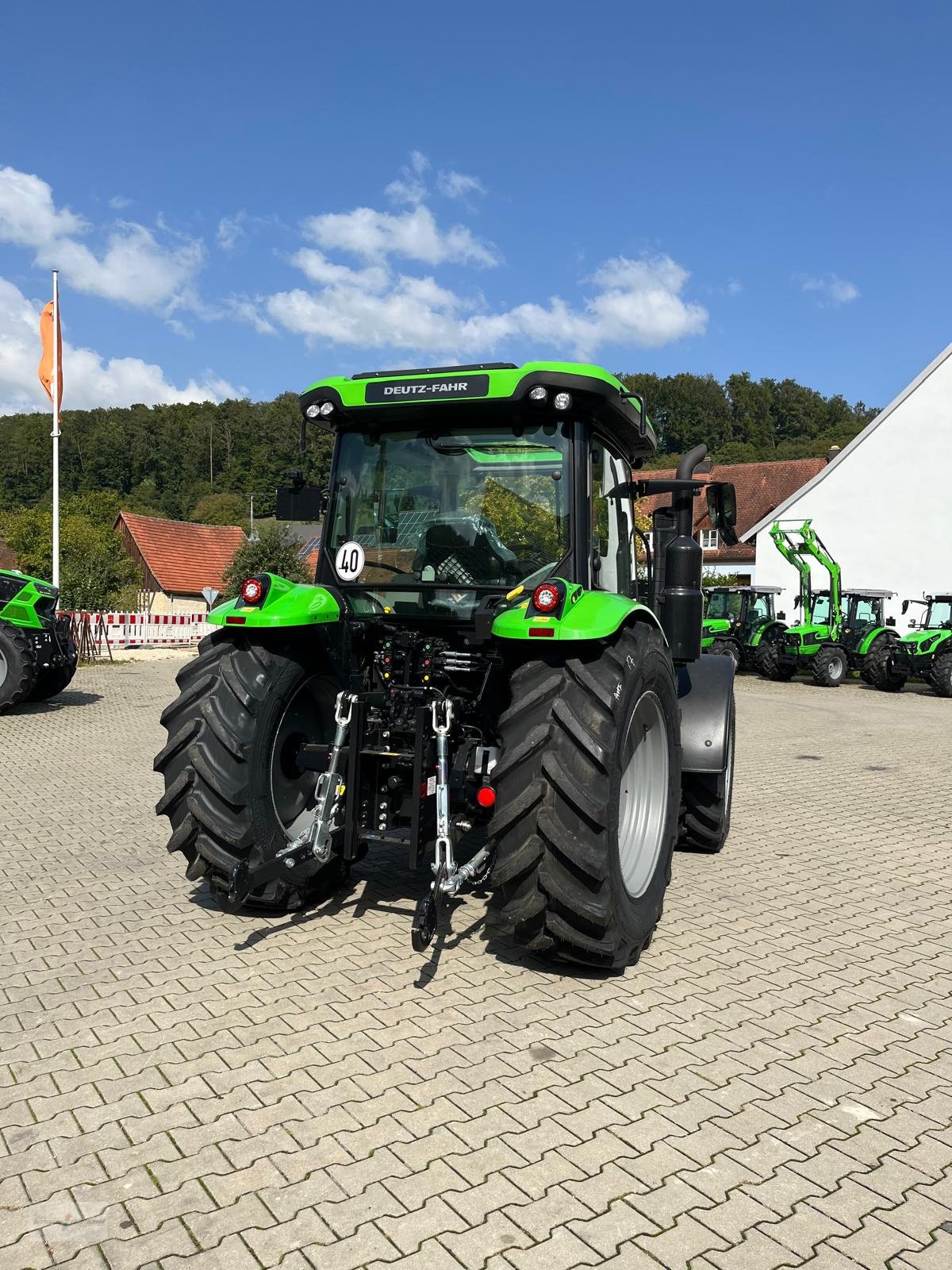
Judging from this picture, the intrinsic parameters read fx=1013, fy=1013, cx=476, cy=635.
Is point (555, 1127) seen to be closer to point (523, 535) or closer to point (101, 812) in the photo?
point (523, 535)

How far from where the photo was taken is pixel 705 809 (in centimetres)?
630

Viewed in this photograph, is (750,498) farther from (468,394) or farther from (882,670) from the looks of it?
(468,394)

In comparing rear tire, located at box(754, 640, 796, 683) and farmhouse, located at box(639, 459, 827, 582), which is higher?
farmhouse, located at box(639, 459, 827, 582)

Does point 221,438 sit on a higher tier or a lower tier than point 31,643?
higher

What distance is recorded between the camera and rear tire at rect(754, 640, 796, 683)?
2145 cm

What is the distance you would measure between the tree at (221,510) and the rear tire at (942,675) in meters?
58.8

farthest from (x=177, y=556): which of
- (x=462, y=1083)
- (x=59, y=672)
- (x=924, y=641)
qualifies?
(x=462, y=1083)

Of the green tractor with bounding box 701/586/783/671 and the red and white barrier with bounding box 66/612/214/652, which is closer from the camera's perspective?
the green tractor with bounding box 701/586/783/671

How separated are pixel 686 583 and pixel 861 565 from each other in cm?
2671

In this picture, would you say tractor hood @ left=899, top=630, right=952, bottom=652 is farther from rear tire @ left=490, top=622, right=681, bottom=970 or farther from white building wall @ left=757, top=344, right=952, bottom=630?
rear tire @ left=490, top=622, right=681, bottom=970

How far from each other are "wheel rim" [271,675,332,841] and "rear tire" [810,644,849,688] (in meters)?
17.3

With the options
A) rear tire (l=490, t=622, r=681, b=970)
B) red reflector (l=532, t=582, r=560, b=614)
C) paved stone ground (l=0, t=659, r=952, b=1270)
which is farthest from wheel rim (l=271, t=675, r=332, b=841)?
red reflector (l=532, t=582, r=560, b=614)

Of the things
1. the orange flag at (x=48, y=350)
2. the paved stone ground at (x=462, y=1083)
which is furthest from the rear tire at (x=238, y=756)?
the orange flag at (x=48, y=350)

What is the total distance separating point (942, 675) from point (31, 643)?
16065 mm
